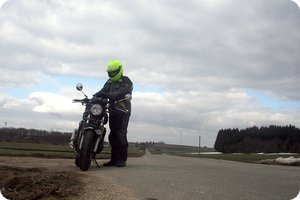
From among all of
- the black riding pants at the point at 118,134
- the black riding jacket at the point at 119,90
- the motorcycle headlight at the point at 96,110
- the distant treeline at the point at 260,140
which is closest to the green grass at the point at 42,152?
the black riding pants at the point at 118,134

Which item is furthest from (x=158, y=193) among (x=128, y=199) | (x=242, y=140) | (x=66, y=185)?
(x=242, y=140)

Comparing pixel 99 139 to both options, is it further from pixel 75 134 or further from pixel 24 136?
pixel 24 136

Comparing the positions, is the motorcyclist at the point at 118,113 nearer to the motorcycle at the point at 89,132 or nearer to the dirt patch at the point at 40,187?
the motorcycle at the point at 89,132

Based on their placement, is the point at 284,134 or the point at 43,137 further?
the point at 284,134

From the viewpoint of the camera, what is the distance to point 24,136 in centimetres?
7556

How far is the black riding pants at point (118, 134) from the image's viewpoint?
10.3 m

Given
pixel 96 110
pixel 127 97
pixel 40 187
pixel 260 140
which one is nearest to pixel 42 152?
pixel 127 97

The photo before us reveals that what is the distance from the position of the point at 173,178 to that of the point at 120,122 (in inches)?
131

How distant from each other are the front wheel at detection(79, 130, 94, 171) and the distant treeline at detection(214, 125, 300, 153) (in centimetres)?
7774

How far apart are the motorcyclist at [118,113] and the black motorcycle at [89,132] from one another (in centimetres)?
48

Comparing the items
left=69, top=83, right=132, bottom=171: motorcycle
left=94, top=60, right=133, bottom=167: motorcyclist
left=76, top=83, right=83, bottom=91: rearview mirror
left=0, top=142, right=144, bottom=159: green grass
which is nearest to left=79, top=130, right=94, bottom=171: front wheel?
left=69, top=83, right=132, bottom=171: motorcycle

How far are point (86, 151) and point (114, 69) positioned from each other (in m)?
2.40

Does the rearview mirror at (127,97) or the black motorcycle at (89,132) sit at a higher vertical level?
the rearview mirror at (127,97)

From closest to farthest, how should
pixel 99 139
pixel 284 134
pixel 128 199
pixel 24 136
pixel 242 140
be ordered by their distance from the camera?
→ pixel 128 199 → pixel 99 139 → pixel 24 136 → pixel 284 134 → pixel 242 140
